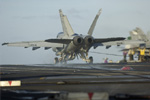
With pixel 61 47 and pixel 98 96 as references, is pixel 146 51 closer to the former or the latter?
pixel 61 47

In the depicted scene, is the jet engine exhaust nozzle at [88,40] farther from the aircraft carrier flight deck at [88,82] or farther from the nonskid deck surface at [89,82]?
the nonskid deck surface at [89,82]

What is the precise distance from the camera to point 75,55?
187 ft

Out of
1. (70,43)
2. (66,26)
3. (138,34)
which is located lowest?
(70,43)

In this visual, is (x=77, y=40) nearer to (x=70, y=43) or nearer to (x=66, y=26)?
(x=70, y=43)

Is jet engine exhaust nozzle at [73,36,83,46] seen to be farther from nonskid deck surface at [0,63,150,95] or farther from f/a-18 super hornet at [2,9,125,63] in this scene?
nonskid deck surface at [0,63,150,95]

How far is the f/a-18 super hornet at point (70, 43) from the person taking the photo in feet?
168

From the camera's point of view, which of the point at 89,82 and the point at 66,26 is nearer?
the point at 89,82

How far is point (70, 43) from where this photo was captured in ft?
174

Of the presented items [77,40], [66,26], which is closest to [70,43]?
[77,40]

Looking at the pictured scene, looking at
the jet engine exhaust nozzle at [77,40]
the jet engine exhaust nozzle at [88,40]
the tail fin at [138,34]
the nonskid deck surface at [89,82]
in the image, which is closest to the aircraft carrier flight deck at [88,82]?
the nonskid deck surface at [89,82]

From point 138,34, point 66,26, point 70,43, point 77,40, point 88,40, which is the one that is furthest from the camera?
point 138,34

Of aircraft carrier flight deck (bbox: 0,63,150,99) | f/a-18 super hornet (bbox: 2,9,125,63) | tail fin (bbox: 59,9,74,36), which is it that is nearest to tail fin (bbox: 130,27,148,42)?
f/a-18 super hornet (bbox: 2,9,125,63)

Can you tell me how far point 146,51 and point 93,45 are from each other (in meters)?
38.9

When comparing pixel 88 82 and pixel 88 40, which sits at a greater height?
pixel 88 40
